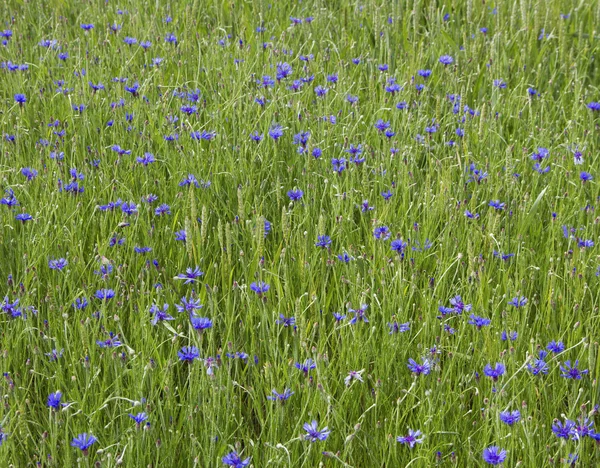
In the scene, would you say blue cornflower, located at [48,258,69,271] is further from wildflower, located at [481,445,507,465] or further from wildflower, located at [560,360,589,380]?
wildflower, located at [560,360,589,380]

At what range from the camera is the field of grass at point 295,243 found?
2010mm

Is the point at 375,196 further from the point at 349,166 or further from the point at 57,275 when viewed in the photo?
the point at 57,275

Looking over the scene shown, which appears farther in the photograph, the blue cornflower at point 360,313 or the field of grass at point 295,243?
the blue cornflower at point 360,313

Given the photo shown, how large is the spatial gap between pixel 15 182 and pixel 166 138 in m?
0.56

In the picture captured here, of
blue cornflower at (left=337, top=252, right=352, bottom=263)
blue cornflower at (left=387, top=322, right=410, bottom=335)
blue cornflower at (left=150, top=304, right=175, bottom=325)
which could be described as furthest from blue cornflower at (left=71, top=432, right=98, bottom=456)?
blue cornflower at (left=337, top=252, right=352, bottom=263)

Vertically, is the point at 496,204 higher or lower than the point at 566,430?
higher

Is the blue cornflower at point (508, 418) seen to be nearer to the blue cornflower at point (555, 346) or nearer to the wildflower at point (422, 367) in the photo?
the wildflower at point (422, 367)

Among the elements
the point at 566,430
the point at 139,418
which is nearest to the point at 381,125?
the point at 566,430

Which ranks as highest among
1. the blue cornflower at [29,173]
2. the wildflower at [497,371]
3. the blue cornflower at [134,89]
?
the blue cornflower at [134,89]

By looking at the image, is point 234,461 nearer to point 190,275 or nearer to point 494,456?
point 494,456

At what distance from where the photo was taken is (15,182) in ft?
9.62

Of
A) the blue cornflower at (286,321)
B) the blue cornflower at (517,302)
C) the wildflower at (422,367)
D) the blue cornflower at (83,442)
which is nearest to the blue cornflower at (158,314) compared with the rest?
the blue cornflower at (286,321)

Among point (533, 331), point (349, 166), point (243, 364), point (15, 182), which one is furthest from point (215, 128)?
point (533, 331)

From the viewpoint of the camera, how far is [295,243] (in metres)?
2.75
